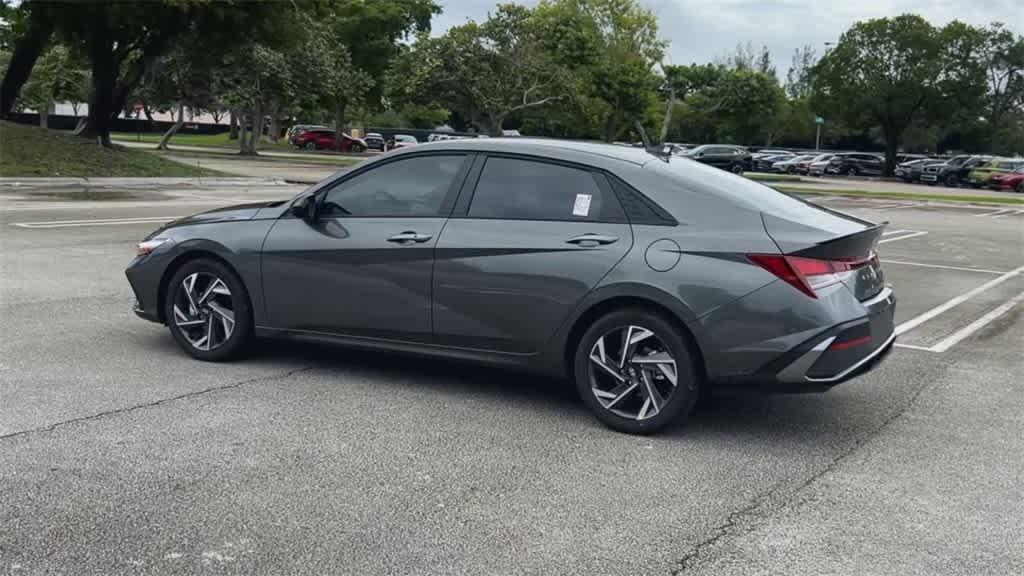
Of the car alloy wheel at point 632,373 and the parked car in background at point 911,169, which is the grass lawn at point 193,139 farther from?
the car alloy wheel at point 632,373

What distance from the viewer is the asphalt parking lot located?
401 cm

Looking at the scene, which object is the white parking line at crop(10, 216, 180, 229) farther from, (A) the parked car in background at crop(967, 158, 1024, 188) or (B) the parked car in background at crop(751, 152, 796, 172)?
(B) the parked car in background at crop(751, 152, 796, 172)

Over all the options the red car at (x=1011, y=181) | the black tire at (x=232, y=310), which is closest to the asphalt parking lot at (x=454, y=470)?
the black tire at (x=232, y=310)

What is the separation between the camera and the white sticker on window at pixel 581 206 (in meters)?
5.84

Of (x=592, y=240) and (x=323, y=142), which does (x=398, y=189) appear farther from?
(x=323, y=142)

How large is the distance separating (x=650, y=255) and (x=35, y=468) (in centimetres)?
313

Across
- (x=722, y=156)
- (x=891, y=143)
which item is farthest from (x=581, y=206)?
(x=891, y=143)

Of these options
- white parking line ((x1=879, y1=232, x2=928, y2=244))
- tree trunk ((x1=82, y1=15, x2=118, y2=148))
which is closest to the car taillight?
white parking line ((x1=879, y1=232, x2=928, y2=244))

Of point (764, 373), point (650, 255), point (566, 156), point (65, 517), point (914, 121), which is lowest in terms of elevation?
point (65, 517)

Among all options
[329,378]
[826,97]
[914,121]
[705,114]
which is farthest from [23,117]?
[329,378]

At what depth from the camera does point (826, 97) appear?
206ft

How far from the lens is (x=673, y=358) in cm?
545

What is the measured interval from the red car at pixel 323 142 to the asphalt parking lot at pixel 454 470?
59.9 m

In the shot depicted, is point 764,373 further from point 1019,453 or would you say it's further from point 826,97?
point 826,97
